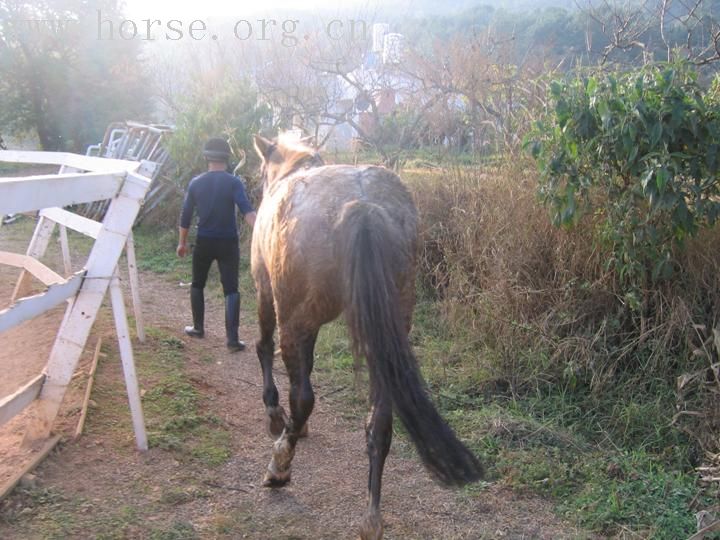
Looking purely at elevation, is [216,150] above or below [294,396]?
above

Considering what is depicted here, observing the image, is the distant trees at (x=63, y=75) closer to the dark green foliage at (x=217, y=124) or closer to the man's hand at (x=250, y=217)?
the dark green foliage at (x=217, y=124)

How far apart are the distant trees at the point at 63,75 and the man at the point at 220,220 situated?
15.1 metres

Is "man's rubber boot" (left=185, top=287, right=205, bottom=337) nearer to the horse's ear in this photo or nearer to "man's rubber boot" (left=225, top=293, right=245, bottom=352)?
"man's rubber boot" (left=225, top=293, right=245, bottom=352)

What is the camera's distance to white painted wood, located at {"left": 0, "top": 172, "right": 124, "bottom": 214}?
2.75 metres

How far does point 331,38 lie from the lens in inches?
481

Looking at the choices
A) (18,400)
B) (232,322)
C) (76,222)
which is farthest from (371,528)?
(232,322)

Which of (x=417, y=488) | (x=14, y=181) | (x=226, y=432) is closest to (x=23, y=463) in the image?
(x=226, y=432)

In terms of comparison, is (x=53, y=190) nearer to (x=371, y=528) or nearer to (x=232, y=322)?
(x=371, y=528)

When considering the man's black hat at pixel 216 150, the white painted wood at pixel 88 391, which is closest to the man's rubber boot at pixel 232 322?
the white painted wood at pixel 88 391

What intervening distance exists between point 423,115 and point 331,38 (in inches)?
155

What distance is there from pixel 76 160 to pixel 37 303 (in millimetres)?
2531

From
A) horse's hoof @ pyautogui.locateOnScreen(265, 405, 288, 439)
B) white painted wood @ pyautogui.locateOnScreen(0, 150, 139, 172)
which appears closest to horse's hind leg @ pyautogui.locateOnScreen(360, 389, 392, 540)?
horse's hoof @ pyautogui.locateOnScreen(265, 405, 288, 439)

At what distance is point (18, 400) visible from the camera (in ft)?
11.1

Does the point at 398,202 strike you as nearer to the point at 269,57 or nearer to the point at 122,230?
the point at 122,230
